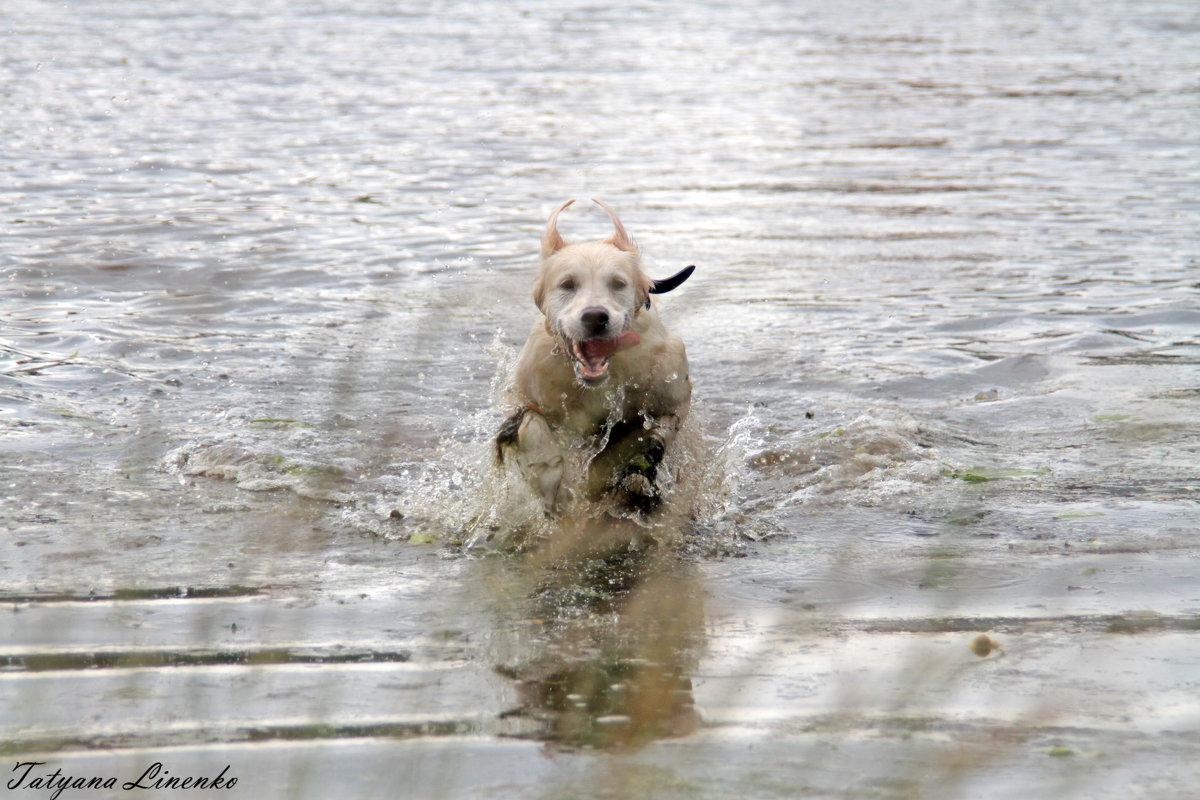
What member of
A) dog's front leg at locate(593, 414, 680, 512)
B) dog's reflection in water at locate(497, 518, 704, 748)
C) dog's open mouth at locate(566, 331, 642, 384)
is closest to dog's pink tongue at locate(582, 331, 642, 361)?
dog's open mouth at locate(566, 331, 642, 384)

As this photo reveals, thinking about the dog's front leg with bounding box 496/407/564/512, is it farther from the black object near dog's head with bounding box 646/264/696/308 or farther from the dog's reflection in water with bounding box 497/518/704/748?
the black object near dog's head with bounding box 646/264/696/308

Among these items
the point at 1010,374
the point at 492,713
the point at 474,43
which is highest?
the point at 492,713

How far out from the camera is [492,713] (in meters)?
3.64

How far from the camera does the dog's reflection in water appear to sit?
11.8 ft

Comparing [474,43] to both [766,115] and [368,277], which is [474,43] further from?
[368,277]

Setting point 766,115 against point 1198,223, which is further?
point 766,115

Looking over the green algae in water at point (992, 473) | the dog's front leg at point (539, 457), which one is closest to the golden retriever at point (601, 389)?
the dog's front leg at point (539, 457)

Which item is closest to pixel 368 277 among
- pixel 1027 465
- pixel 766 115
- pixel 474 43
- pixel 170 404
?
pixel 170 404

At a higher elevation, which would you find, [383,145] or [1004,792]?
[1004,792]

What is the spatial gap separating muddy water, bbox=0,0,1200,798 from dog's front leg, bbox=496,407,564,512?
0.46 ft

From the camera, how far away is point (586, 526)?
5652mm

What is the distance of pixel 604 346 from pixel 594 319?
0.78 ft

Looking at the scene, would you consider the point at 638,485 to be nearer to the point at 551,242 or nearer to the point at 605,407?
the point at 605,407

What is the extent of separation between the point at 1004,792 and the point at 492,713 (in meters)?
1.42
